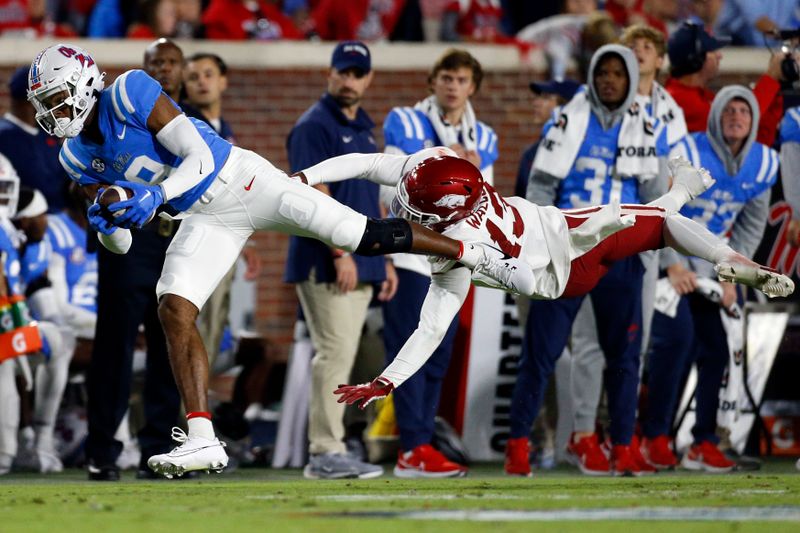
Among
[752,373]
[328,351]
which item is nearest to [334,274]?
[328,351]

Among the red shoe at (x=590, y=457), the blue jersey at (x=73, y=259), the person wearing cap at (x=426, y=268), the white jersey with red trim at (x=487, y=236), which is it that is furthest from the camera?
the blue jersey at (x=73, y=259)

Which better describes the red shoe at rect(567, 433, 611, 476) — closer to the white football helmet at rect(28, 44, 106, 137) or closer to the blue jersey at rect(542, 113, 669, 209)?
the blue jersey at rect(542, 113, 669, 209)

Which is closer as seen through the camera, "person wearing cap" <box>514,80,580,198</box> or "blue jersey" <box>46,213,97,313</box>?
"person wearing cap" <box>514,80,580,198</box>

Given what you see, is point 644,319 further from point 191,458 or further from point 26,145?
point 26,145

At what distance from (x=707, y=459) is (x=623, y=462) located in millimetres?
796

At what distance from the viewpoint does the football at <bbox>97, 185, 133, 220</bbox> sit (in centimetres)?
538

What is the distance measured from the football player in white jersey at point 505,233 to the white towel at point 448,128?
1225 millimetres

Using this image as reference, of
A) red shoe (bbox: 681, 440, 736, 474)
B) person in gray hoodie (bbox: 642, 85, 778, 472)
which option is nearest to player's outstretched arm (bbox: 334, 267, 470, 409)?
person in gray hoodie (bbox: 642, 85, 778, 472)

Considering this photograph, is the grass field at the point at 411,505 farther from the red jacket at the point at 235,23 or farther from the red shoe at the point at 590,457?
the red jacket at the point at 235,23

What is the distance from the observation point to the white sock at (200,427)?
5.55 meters

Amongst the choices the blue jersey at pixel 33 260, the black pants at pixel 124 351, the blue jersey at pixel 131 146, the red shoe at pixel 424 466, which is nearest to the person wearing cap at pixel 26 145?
the blue jersey at pixel 33 260

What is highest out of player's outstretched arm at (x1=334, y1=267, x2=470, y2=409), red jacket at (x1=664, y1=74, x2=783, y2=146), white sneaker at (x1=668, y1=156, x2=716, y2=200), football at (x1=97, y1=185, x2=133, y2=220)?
red jacket at (x1=664, y1=74, x2=783, y2=146)

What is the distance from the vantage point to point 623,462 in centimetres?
699

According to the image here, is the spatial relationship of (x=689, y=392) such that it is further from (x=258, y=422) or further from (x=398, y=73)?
(x=398, y=73)
